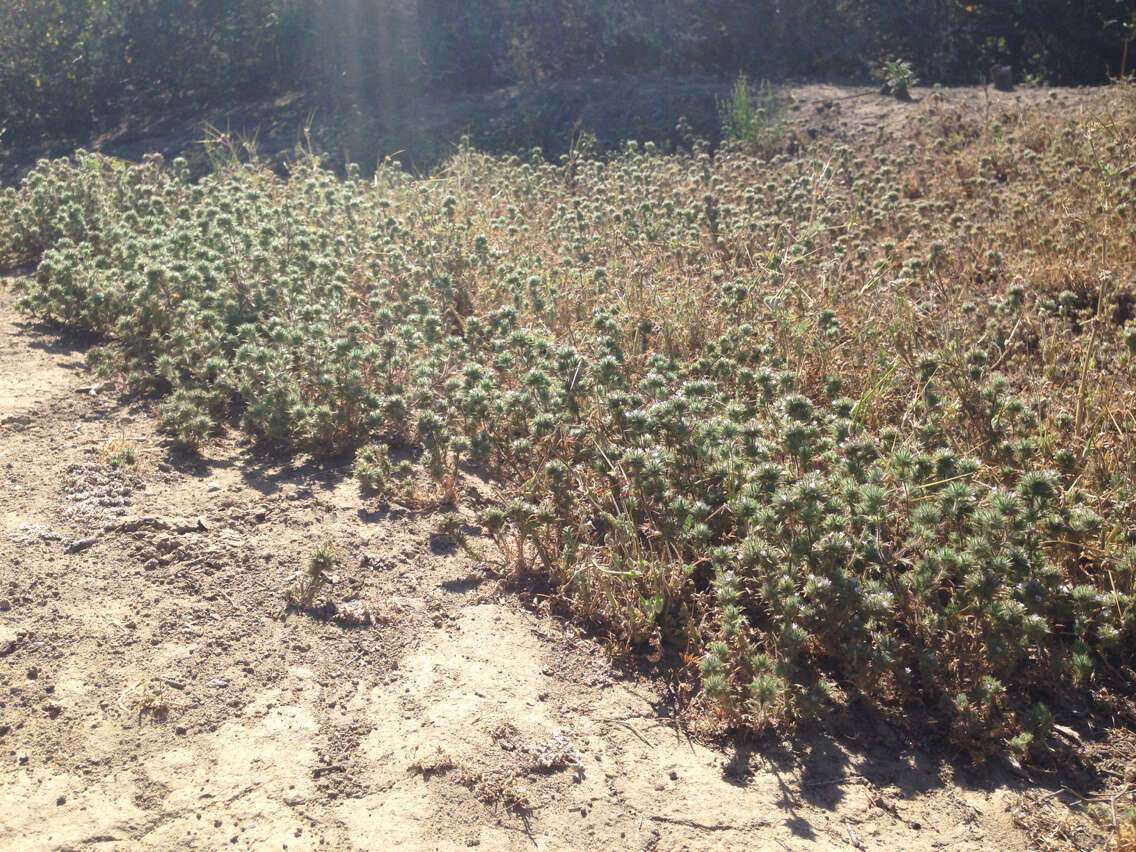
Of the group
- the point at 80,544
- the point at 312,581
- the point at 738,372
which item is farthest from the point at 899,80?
the point at 80,544

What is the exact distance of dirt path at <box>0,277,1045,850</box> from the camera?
269cm

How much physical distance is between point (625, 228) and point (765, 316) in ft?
4.85

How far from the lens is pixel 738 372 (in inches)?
170

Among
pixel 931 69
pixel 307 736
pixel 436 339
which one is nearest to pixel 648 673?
pixel 307 736

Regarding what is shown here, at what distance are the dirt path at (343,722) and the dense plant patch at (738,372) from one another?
241mm

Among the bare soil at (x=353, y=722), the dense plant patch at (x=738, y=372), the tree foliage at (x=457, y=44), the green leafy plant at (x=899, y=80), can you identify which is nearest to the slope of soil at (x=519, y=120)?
the green leafy plant at (x=899, y=80)

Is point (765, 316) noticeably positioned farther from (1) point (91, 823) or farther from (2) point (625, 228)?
(1) point (91, 823)

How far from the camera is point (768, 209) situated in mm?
7086

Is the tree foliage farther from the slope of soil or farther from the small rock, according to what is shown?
the small rock

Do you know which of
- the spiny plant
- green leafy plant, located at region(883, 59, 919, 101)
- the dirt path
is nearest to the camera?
the dirt path

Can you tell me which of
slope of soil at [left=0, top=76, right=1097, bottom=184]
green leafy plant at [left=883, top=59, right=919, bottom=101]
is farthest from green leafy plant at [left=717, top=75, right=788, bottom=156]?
green leafy plant at [left=883, top=59, right=919, bottom=101]

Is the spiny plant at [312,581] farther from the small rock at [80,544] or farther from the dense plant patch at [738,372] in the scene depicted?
the small rock at [80,544]

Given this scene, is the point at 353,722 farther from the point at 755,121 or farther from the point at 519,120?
the point at 519,120

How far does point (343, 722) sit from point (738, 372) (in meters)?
2.25
